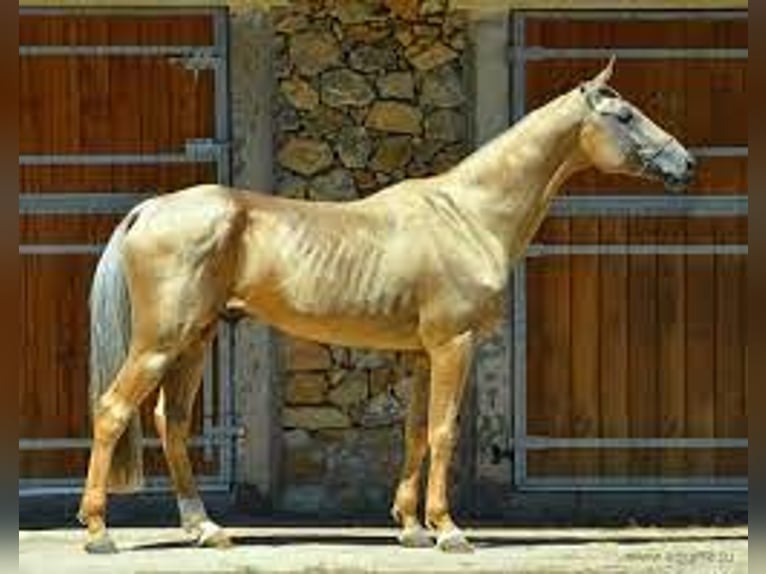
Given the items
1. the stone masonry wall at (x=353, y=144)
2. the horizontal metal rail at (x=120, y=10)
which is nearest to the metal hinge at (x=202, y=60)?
the horizontal metal rail at (x=120, y=10)

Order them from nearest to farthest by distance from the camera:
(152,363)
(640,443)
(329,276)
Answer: (152,363)
(329,276)
(640,443)

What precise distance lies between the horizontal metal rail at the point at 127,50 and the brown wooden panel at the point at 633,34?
175 centimetres

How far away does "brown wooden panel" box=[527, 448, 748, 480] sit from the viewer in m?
9.09

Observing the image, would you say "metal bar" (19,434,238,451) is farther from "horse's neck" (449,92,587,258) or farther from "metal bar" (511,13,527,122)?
"metal bar" (511,13,527,122)

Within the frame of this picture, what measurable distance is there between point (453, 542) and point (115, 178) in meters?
2.75

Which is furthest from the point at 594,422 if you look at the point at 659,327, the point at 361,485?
the point at 361,485

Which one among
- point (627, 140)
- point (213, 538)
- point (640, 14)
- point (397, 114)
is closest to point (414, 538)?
point (213, 538)

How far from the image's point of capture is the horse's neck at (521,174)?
7.97 m

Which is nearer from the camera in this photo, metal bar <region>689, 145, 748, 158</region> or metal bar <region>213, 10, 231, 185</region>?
metal bar <region>213, 10, 231, 185</region>

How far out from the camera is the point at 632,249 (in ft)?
29.9

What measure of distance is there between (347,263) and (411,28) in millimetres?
1808

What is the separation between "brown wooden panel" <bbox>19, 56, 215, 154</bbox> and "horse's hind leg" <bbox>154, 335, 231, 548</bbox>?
1.56 m

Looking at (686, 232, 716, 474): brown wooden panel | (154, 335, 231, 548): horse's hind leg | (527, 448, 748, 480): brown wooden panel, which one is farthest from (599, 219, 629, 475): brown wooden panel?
(154, 335, 231, 548): horse's hind leg

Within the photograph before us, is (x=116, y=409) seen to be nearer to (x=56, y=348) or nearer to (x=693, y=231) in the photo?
(x=56, y=348)
